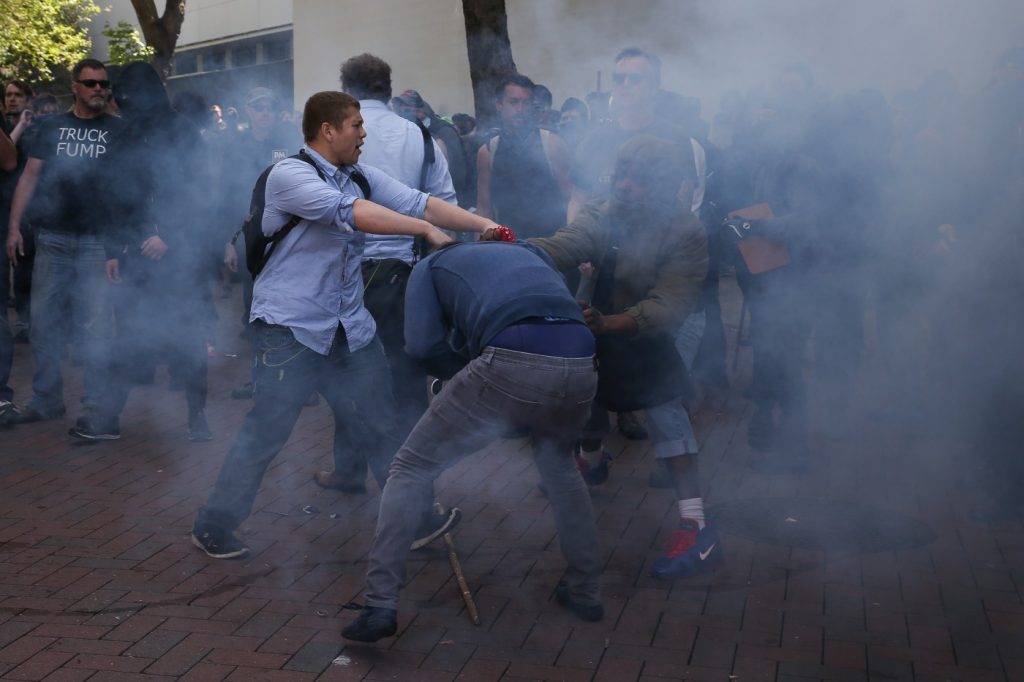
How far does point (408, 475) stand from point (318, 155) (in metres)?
1.05

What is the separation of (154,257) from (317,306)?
2025mm

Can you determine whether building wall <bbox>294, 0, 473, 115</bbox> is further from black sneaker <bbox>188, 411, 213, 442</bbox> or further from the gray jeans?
the gray jeans

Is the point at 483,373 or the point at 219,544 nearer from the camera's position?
the point at 483,373

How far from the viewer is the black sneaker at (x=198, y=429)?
5.20 metres

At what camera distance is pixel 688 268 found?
11.7 ft

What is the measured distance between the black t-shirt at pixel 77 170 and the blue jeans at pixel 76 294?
0.08 m

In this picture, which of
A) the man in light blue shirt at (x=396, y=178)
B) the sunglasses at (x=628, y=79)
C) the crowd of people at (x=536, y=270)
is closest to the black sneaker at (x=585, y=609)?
the crowd of people at (x=536, y=270)

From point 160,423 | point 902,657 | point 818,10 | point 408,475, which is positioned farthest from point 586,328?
point 160,423

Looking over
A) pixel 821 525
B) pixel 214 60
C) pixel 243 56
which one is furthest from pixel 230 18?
pixel 821 525

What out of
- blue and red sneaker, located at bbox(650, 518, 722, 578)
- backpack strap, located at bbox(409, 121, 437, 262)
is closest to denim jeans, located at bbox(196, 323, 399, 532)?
backpack strap, located at bbox(409, 121, 437, 262)

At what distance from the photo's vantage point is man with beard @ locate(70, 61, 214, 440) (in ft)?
17.0

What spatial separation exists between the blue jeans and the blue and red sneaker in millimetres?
2814

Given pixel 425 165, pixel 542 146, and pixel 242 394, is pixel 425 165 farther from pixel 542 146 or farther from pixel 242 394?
pixel 242 394

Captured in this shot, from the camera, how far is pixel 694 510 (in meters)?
3.61
